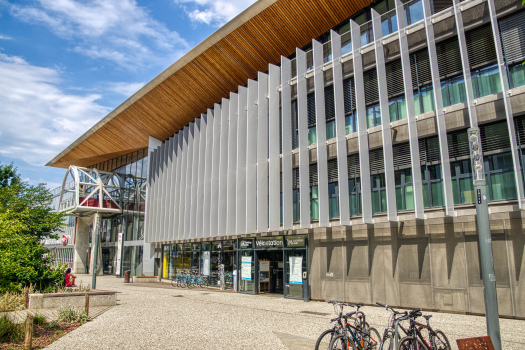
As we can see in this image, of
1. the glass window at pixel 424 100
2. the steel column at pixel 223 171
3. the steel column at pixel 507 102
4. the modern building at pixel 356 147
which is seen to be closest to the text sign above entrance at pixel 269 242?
the modern building at pixel 356 147

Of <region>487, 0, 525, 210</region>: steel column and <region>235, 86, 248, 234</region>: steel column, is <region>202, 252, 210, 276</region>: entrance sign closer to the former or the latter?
<region>235, 86, 248, 234</region>: steel column

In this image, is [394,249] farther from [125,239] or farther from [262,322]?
[125,239]

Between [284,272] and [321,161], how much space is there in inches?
242

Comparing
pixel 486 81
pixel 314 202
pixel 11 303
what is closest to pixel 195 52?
pixel 314 202

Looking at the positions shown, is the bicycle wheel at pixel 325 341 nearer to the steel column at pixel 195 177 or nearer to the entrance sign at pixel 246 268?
the entrance sign at pixel 246 268

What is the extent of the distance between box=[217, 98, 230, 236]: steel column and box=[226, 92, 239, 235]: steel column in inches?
31.9

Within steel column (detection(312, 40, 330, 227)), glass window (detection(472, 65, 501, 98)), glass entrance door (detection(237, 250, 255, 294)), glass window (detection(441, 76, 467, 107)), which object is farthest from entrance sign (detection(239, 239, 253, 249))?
glass window (detection(472, 65, 501, 98))

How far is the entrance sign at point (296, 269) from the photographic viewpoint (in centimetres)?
1956

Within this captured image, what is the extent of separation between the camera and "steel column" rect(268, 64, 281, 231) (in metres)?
→ 20.8

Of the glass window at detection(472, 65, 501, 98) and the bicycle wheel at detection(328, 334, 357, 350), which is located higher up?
the glass window at detection(472, 65, 501, 98)

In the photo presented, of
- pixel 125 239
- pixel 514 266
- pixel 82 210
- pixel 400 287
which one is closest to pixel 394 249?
pixel 400 287

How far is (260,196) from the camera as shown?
71.7ft

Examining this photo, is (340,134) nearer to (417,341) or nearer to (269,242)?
(269,242)

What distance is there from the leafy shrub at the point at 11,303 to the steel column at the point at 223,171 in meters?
11.9
